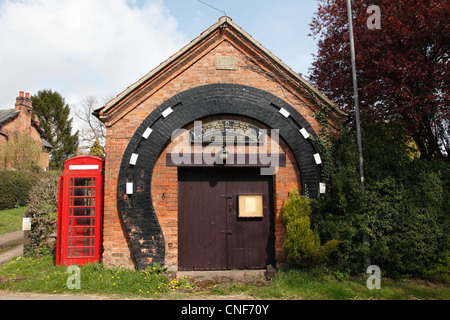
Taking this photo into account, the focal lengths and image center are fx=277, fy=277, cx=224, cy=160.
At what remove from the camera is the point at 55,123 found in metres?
36.3

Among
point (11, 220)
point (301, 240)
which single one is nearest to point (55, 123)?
point (11, 220)

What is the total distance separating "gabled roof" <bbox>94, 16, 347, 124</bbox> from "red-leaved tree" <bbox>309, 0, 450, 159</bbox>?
1701 mm

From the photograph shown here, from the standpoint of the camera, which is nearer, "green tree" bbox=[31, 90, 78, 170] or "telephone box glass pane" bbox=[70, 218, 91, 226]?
"telephone box glass pane" bbox=[70, 218, 91, 226]

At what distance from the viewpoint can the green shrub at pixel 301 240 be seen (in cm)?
612

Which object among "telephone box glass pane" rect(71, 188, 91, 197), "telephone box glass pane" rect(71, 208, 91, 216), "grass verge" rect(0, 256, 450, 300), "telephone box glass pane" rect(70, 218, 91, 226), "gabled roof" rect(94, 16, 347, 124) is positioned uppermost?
"gabled roof" rect(94, 16, 347, 124)

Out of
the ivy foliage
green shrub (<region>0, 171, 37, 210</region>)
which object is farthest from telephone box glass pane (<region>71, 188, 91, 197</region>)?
green shrub (<region>0, 171, 37, 210</region>)

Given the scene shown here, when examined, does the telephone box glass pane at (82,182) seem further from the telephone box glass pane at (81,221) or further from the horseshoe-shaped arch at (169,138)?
the horseshoe-shaped arch at (169,138)

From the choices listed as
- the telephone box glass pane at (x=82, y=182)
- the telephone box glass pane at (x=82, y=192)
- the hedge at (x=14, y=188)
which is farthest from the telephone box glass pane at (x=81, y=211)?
the hedge at (x=14, y=188)

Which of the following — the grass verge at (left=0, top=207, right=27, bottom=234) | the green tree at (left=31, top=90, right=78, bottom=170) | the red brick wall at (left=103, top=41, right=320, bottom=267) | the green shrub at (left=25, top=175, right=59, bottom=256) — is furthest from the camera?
the green tree at (left=31, top=90, right=78, bottom=170)

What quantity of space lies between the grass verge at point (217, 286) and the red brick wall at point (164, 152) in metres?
0.55

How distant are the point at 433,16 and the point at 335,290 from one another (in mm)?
6854

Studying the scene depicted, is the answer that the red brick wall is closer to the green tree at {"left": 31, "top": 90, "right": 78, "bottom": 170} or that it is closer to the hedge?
the hedge

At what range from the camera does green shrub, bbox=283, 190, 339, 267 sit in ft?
20.1

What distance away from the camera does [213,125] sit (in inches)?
276
